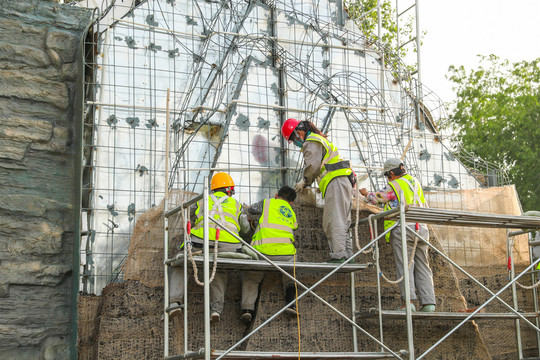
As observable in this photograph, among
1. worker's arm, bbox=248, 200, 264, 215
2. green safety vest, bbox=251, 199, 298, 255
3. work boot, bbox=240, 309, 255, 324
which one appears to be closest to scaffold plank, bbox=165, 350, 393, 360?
work boot, bbox=240, 309, 255, 324

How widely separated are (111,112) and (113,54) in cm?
98

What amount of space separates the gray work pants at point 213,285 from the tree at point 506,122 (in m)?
14.9

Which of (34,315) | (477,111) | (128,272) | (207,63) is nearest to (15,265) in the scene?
(34,315)

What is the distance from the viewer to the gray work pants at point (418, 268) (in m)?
9.59

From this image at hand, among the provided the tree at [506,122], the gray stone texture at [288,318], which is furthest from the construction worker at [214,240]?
the tree at [506,122]

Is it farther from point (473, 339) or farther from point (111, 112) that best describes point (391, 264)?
point (111, 112)

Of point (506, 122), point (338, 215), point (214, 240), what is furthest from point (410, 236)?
point (506, 122)

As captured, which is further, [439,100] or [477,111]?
[477,111]

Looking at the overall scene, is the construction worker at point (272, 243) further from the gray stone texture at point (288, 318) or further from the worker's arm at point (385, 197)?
the worker's arm at point (385, 197)

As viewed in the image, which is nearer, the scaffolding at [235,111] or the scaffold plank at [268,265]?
the scaffold plank at [268,265]

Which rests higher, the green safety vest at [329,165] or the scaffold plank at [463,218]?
the green safety vest at [329,165]

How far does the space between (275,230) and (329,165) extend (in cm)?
114

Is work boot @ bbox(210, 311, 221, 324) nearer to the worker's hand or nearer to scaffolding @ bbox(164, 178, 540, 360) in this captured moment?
scaffolding @ bbox(164, 178, 540, 360)

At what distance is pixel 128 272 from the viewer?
9156 millimetres
